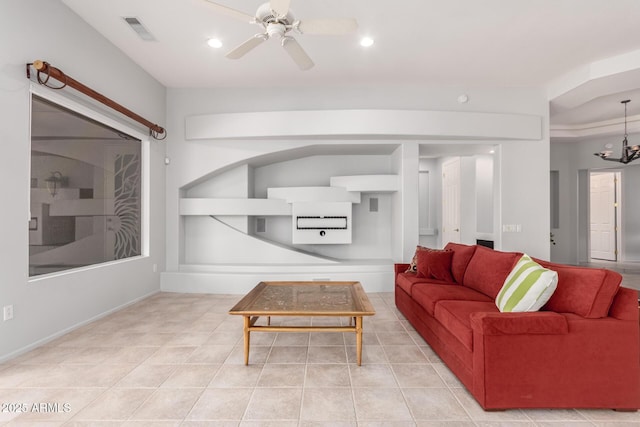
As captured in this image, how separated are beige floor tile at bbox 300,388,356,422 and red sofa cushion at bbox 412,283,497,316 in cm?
106

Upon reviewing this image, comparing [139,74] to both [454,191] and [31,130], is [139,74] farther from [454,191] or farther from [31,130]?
[454,191]

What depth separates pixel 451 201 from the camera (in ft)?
21.7

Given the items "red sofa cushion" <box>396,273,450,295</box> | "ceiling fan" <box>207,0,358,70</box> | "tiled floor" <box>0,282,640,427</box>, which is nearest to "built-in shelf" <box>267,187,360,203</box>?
"red sofa cushion" <box>396,273,450,295</box>

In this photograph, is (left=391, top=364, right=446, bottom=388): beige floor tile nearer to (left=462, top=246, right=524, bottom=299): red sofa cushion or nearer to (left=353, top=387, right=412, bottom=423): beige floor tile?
(left=353, top=387, right=412, bottom=423): beige floor tile

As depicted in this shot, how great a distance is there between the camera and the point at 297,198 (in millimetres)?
5289

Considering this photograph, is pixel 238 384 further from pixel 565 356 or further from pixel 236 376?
pixel 565 356

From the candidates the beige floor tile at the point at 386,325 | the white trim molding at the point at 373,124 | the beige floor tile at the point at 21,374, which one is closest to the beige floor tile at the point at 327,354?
the beige floor tile at the point at 386,325

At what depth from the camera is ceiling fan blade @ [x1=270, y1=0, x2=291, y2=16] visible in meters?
2.22

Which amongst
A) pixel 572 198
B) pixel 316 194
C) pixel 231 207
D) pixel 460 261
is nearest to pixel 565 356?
pixel 460 261

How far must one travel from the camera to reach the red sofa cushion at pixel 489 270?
273cm

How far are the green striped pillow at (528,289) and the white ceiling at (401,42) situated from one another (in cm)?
258

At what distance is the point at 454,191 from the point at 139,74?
5.92 m

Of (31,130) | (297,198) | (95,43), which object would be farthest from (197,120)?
(31,130)

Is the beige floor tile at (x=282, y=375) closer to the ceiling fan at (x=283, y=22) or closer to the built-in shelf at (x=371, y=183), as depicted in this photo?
the ceiling fan at (x=283, y=22)
